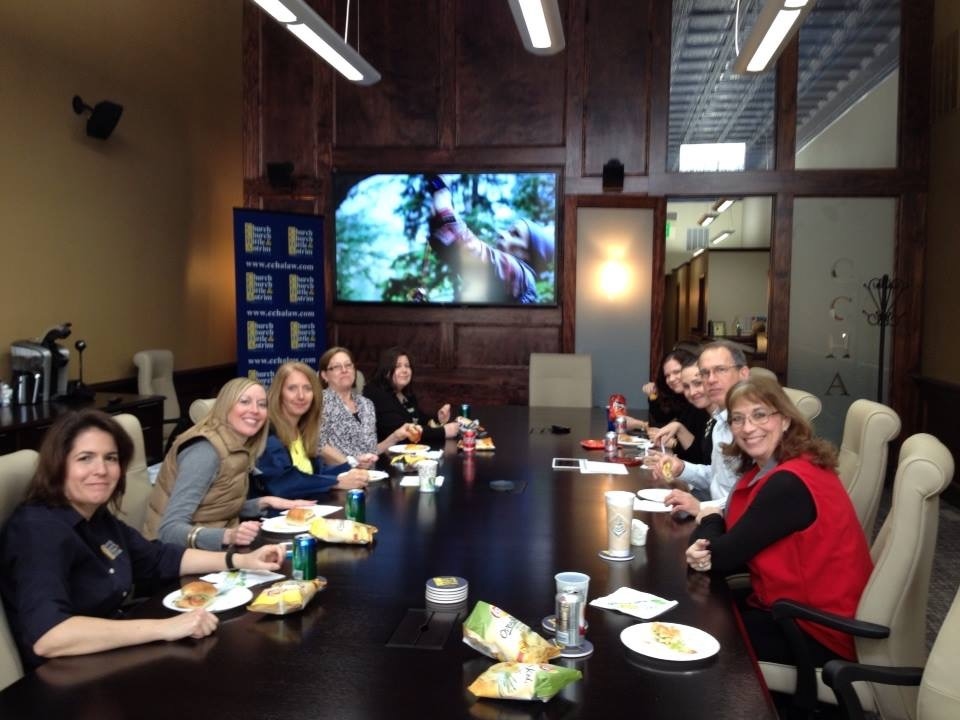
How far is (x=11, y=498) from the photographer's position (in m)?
1.77

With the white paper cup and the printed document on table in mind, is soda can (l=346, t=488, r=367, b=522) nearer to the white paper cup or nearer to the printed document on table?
the white paper cup

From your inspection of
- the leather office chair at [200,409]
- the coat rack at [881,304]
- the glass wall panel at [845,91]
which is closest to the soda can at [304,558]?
the leather office chair at [200,409]

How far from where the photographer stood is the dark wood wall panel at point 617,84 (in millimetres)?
6871

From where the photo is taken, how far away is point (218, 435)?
254cm

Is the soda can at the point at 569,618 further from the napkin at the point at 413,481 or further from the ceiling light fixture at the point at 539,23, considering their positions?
the ceiling light fixture at the point at 539,23

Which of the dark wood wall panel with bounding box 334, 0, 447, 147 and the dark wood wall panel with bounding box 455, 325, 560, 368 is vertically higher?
the dark wood wall panel with bounding box 334, 0, 447, 147

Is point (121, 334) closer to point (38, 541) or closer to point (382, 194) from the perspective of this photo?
point (382, 194)

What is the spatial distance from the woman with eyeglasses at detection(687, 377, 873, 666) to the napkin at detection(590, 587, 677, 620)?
0.26 metres

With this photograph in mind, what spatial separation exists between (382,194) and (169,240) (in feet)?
6.01

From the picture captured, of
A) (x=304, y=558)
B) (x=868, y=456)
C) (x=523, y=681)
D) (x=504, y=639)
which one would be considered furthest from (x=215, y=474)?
(x=868, y=456)

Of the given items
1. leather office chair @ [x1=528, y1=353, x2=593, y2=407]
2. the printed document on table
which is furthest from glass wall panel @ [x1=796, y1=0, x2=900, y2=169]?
the printed document on table

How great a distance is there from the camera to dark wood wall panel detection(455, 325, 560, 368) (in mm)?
7180

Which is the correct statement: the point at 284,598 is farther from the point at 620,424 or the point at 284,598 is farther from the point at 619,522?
the point at 620,424

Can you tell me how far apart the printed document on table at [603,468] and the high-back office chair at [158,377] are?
3.25 meters
